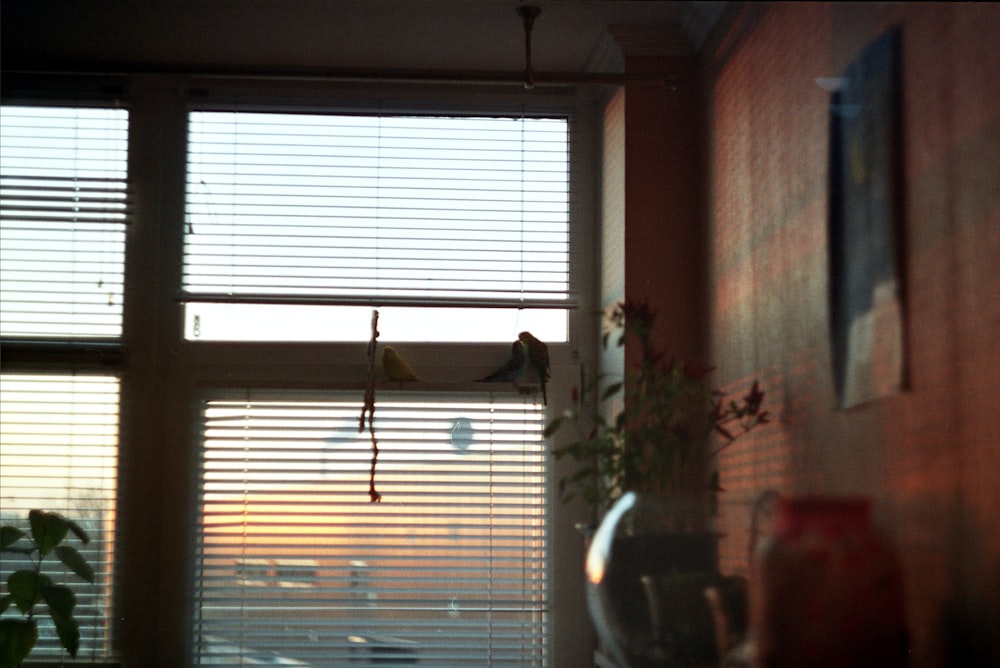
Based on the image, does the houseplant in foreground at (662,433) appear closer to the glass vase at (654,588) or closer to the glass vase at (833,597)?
the glass vase at (654,588)

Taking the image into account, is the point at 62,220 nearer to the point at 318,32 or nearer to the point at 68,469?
the point at 68,469

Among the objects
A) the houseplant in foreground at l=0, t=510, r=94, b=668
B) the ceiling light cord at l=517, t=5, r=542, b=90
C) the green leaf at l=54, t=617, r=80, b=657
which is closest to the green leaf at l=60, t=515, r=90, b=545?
the houseplant in foreground at l=0, t=510, r=94, b=668

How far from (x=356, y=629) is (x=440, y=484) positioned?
270 millimetres

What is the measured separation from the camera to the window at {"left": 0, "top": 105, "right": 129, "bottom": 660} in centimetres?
162

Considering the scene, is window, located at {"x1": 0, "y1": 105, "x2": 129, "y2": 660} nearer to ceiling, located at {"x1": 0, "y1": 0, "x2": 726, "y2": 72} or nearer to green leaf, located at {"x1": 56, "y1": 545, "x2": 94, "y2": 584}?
green leaf, located at {"x1": 56, "y1": 545, "x2": 94, "y2": 584}

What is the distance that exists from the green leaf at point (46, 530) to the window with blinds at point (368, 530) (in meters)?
0.21

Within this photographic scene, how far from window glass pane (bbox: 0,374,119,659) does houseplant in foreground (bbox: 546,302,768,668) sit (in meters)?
0.89

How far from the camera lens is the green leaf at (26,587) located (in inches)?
58.9

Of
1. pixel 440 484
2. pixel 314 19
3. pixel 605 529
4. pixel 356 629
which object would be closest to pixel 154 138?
pixel 314 19

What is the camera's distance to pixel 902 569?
482 millimetres

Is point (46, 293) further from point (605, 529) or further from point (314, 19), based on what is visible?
point (605, 529)

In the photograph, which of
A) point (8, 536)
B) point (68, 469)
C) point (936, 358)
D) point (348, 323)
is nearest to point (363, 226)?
point (348, 323)

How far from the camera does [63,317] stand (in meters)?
1.65

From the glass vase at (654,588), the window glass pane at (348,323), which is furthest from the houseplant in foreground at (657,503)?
the window glass pane at (348,323)
